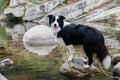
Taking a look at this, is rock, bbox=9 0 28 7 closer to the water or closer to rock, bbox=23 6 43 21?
rock, bbox=23 6 43 21

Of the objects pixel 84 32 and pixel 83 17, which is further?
pixel 83 17

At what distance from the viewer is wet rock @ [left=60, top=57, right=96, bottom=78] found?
34.8ft

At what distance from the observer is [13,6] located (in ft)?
117

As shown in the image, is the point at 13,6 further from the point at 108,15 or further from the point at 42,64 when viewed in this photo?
the point at 42,64

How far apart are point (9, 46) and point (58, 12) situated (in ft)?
50.3

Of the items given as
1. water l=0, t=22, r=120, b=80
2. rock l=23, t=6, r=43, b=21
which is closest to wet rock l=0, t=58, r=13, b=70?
water l=0, t=22, r=120, b=80

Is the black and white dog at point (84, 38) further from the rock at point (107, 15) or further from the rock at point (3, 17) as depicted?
the rock at point (3, 17)

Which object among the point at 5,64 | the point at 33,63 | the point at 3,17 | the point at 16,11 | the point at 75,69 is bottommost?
the point at 3,17

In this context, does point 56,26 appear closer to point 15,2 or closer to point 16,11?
point 16,11

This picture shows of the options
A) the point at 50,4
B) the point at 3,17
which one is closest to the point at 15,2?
the point at 3,17

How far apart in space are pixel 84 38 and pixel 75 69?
91cm

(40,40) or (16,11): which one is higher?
(40,40)

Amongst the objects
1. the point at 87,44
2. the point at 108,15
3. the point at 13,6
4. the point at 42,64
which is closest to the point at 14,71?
the point at 42,64

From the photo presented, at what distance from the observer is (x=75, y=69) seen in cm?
1078
